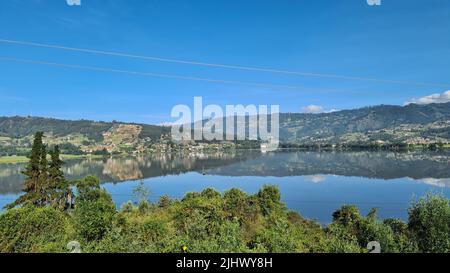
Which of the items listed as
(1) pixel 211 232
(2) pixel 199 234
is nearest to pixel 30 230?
(2) pixel 199 234

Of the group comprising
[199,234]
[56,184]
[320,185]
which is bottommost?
[320,185]

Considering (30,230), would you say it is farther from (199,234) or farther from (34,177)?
(34,177)

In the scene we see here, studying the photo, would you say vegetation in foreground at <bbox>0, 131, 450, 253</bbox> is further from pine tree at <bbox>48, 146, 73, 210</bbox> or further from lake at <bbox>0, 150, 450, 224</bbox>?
lake at <bbox>0, 150, 450, 224</bbox>

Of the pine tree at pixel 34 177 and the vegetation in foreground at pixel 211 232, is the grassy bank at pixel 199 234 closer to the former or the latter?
the vegetation in foreground at pixel 211 232

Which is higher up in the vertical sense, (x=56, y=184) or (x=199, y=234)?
(x=199, y=234)

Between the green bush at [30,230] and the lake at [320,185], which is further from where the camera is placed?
the lake at [320,185]

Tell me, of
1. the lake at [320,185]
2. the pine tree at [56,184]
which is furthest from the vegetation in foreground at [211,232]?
the lake at [320,185]

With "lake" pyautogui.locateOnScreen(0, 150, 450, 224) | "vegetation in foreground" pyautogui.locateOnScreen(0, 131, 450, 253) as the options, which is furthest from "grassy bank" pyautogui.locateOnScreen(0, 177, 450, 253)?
"lake" pyautogui.locateOnScreen(0, 150, 450, 224)
